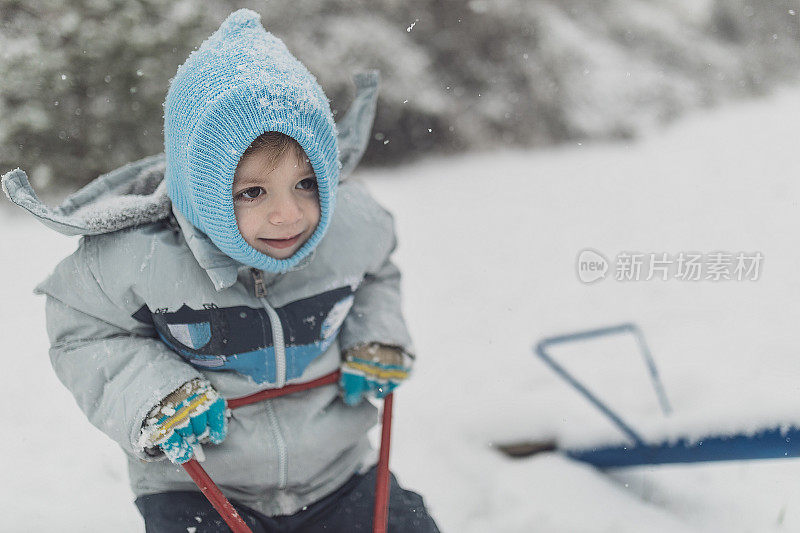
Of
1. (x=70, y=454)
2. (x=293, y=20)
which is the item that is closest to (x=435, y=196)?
(x=293, y=20)

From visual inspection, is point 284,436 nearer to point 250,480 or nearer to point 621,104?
point 250,480

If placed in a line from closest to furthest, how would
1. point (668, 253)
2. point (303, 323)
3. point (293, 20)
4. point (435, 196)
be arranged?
point (303, 323), point (668, 253), point (293, 20), point (435, 196)

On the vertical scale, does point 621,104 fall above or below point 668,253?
above

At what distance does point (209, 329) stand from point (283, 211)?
0.84ft

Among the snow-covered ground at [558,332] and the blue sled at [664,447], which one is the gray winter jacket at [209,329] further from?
the blue sled at [664,447]

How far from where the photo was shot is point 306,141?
1.04m

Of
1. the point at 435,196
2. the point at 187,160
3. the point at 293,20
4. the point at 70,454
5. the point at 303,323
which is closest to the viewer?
the point at 187,160

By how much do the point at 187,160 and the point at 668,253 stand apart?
1870 mm

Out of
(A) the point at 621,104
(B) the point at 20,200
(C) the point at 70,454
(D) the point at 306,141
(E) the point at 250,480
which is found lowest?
(C) the point at 70,454

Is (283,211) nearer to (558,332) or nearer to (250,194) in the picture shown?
(250,194)

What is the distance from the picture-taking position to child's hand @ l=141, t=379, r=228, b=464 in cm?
111

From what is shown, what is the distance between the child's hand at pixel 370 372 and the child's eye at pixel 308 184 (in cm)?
34

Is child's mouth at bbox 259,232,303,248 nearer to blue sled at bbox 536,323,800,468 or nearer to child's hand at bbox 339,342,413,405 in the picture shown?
child's hand at bbox 339,342,413,405

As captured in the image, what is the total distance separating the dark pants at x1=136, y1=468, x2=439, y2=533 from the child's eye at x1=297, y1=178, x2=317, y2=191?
567 millimetres
